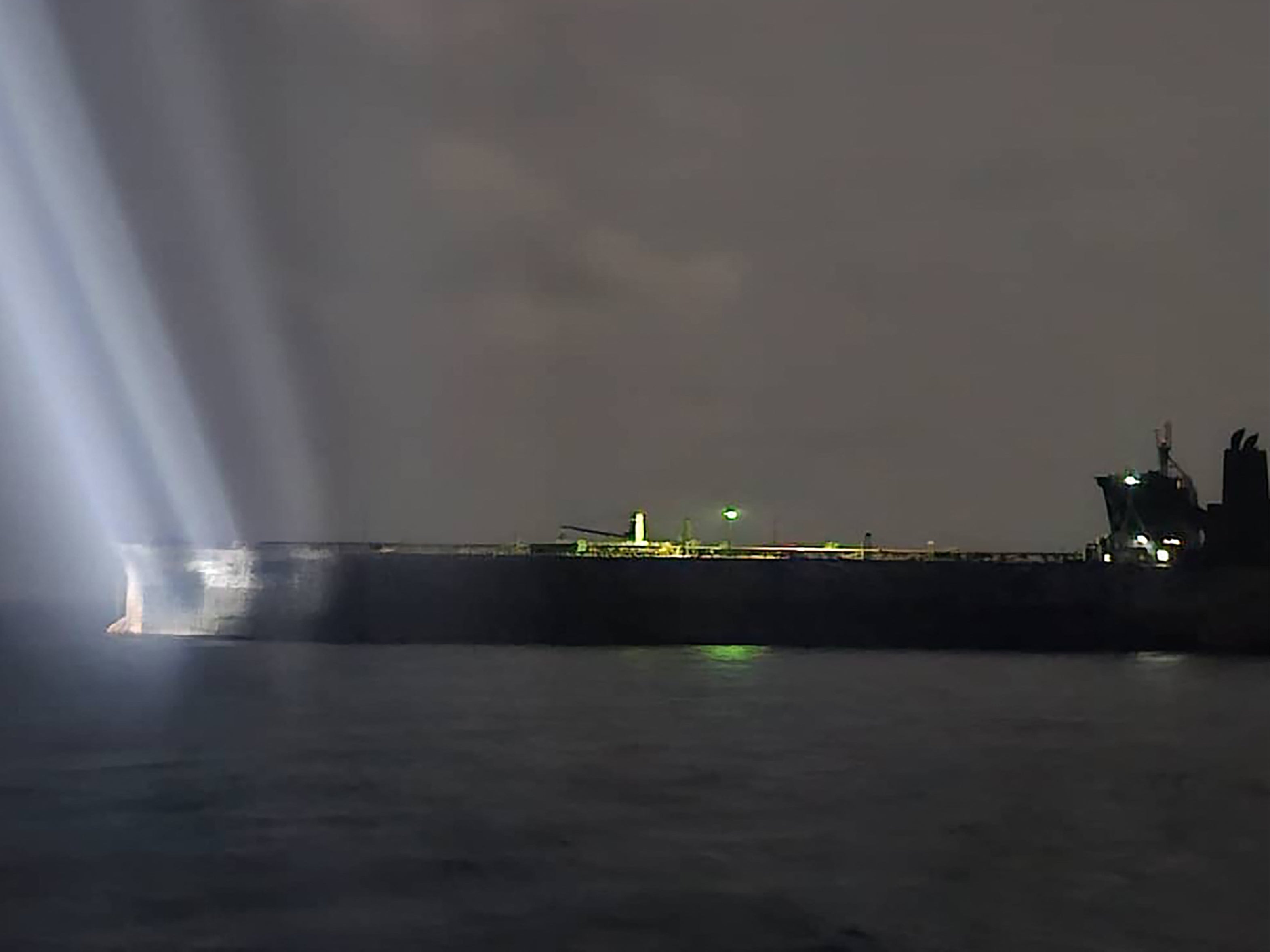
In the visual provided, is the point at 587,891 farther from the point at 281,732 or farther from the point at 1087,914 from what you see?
the point at 281,732

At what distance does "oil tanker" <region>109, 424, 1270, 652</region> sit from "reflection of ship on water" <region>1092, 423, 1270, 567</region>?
1.06m

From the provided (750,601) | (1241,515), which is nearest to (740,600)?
(750,601)

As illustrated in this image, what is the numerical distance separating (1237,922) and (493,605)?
50.3 m

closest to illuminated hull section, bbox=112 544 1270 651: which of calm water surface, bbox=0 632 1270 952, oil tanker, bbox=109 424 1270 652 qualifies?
oil tanker, bbox=109 424 1270 652

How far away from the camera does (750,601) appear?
203 feet

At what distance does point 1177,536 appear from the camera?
71312 mm

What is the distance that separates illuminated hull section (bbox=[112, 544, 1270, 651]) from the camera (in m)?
61.8

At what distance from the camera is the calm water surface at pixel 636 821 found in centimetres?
1391

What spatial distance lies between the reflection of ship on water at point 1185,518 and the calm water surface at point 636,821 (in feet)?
95.2

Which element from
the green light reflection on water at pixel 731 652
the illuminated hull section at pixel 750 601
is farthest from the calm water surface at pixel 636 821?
the illuminated hull section at pixel 750 601

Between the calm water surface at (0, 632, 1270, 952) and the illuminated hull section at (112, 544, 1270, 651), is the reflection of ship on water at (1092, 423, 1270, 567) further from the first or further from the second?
the calm water surface at (0, 632, 1270, 952)

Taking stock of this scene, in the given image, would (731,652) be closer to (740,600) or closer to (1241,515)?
(740,600)

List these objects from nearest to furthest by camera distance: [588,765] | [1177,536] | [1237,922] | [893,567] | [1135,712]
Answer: [1237,922] < [588,765] < [1135,712] < [893,567] < [1177,536]

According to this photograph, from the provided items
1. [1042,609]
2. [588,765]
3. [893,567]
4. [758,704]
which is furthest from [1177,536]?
[588,765]
